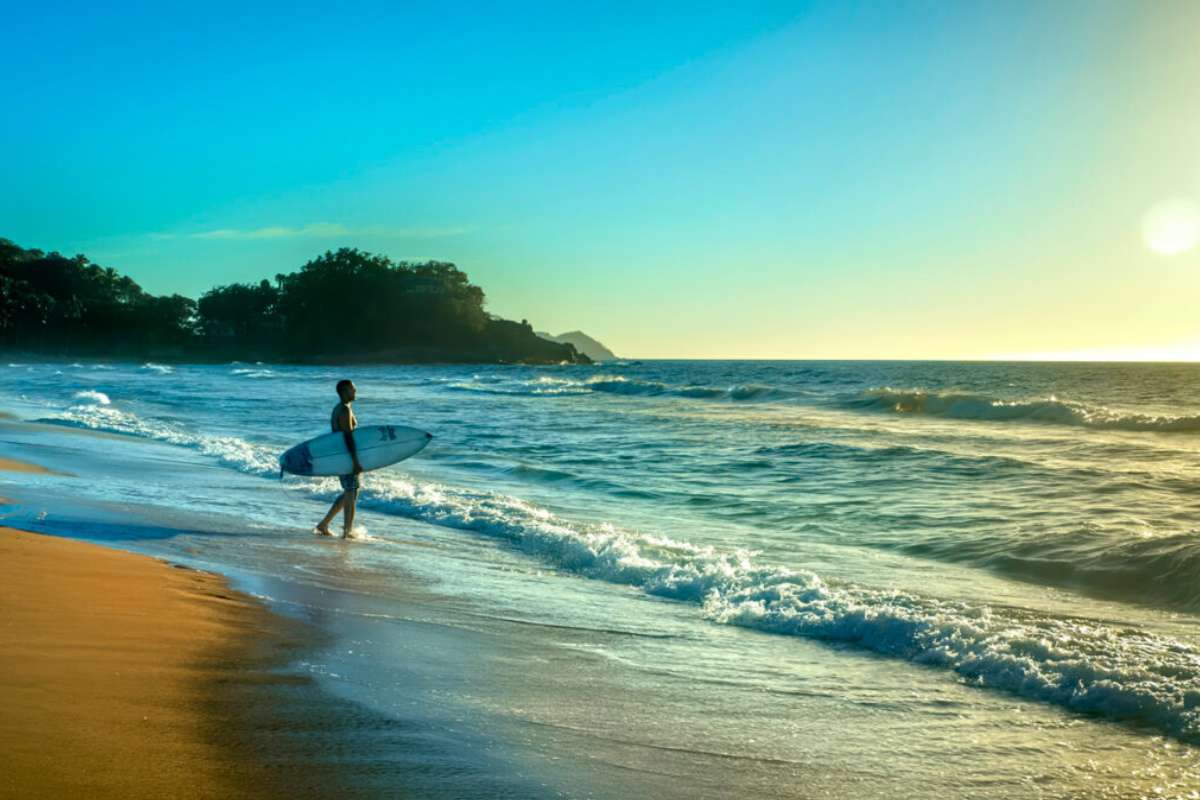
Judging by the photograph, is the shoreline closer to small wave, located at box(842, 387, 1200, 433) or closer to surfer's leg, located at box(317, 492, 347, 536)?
surfer's leg, located at box(317, 492, 347, 536)

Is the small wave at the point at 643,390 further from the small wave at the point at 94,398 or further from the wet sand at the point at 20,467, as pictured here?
the wet sand at the point at 20,467

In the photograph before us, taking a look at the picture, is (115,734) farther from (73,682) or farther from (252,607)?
(252,607)

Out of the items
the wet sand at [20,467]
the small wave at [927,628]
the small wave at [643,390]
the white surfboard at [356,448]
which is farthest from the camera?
the small wave at [643,390]

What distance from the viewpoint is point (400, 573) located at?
27.1ft

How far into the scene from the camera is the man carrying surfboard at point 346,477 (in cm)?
1055

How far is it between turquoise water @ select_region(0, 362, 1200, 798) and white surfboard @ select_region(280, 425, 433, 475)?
61 cm

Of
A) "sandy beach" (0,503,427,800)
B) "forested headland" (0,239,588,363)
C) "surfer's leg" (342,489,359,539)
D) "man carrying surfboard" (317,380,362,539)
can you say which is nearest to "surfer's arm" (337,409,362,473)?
"man carrying surfboard" (317,380,362,539)

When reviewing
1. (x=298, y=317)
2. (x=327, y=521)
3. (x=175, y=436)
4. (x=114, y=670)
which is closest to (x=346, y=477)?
(x=327, y=521)

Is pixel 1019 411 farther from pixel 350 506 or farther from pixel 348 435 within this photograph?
pixel 350 506

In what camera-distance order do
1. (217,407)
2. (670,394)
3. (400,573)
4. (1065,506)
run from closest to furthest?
1. (400,573)
2. (1065,506)
3. (217,407)
4. (670,394)

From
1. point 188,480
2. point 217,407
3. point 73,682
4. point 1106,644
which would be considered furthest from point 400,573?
point 217,407

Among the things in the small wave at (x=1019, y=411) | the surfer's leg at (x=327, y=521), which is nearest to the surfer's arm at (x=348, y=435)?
the surfer's leg at (x=327, y=521)

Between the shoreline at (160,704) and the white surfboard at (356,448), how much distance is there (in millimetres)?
5471

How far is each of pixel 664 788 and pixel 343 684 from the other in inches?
70.3
